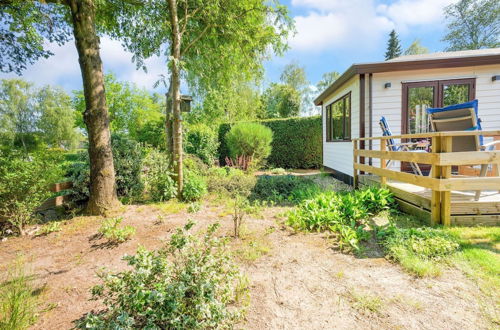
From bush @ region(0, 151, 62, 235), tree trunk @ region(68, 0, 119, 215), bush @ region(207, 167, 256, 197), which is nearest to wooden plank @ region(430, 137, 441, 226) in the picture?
bush @ region(207, 167, 256, 197)

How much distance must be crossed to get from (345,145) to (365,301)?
551 centimetres

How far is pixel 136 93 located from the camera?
717 inches

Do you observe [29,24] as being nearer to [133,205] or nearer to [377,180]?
[133,205]

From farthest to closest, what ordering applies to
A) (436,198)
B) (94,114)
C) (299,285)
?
(94,114) < (436,198) < (299,285)

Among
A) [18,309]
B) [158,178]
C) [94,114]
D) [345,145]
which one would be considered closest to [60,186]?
[94,114]

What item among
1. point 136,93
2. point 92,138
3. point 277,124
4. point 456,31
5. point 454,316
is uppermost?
point 456,31

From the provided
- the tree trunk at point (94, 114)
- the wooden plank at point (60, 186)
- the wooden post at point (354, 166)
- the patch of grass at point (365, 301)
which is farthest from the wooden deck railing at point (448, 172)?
the wooden plank at point (60, 186)

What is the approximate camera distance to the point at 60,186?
4.03 metres

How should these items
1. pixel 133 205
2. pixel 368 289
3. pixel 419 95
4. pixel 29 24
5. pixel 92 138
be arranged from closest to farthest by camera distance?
pixel 368 289 → pixel 92 138 → pixel 133 205 → pixel 29 24 → pixel 419 95

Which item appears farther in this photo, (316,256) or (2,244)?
(2,244)

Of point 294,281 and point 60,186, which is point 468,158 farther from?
point 60,186


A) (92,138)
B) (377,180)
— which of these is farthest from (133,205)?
(377,180)

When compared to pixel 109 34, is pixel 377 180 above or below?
below

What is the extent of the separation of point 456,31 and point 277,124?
74.8 feet
